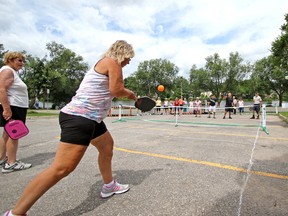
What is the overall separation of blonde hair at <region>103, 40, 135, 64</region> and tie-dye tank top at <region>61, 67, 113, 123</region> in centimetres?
23

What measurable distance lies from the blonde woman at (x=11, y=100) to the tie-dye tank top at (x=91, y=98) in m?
1.70

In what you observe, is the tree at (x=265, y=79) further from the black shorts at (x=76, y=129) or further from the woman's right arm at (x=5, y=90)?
the black shorts at (x=76, y=129)

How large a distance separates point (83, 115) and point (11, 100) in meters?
2.01

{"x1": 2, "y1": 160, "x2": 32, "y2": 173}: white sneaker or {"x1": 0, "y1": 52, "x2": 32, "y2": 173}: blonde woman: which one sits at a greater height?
{"x1": 0, "y1": 52, "x2": 32, "y2": 173}: blonde woman

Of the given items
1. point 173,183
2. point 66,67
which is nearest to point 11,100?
point 173,183

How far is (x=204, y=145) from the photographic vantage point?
5.10 metres

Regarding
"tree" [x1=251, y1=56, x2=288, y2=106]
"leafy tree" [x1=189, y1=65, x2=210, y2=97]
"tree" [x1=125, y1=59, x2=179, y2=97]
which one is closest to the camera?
"tree" [x1=251, y1=56, x2=288, y2=106]

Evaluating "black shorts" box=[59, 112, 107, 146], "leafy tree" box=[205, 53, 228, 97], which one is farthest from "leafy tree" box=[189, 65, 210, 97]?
"black shorts" box=[59, 112, 107, 146]

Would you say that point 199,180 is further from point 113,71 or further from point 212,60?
point 212,60

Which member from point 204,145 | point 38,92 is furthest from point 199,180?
point 38,92

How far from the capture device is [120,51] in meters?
2.14

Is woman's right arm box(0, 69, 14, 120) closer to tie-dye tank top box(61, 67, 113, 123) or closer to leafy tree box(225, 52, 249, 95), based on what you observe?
tie-dye tank top box(61, 67, 113, 123)

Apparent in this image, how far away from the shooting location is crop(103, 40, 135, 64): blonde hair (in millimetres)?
2119

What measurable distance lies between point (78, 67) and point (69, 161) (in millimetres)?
50994
